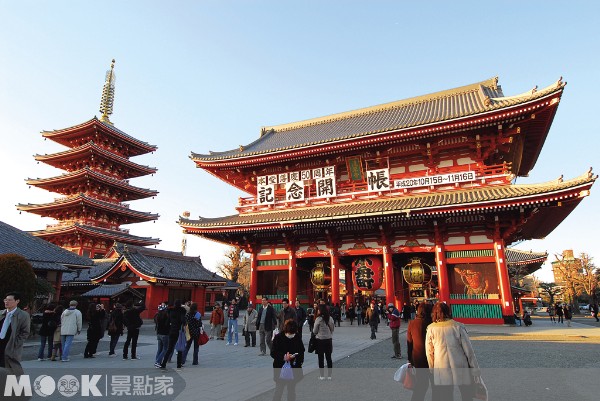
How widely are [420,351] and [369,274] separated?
52.3ft

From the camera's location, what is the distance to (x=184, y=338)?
9359 millimetres

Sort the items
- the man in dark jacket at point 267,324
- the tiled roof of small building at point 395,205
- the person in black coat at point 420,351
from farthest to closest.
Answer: the tiled roof of small building at point 395,205 < the man in dark jacket at point 267,324 < the person in black coat at point 420,351

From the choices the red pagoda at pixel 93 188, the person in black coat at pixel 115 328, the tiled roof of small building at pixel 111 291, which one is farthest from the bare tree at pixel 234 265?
the person in black coat at pixel 115 328

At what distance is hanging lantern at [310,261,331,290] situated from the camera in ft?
75.5

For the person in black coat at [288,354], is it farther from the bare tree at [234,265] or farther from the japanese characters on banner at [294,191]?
the bare tree at [234,265]

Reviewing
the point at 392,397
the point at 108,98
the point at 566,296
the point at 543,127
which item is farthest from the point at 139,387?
the point at 566,296

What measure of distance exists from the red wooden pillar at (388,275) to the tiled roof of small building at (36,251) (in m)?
16.1

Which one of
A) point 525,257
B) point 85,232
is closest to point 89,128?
point 85,232

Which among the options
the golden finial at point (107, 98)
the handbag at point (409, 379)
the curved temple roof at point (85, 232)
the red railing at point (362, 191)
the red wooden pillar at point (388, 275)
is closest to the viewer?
the handbag at point (409, 379)

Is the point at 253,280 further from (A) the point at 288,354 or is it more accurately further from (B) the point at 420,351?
(B) the point at 420,351

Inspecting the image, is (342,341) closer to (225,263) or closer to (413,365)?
(413,365)

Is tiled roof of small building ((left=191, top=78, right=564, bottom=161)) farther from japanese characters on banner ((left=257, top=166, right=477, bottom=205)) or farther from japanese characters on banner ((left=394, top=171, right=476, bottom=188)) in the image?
japanese characters on banner ((left=394, top=171, right=476, bottom=188))

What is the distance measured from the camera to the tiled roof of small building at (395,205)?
632 inches

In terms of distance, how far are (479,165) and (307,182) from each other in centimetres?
1000
